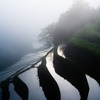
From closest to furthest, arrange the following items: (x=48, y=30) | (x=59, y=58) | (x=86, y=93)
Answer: (x=86, y=93) < (x=59, y=58) < (x=48, y=30)

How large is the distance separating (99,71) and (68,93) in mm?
4848

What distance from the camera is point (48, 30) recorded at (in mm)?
80500

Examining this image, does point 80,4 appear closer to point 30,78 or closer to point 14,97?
point 30,78

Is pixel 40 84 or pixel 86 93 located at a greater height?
pixel 40 84

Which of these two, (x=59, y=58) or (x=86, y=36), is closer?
(x=59, y=58)

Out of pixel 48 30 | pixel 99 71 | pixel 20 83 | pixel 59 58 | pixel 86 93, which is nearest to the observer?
pixel 86 93

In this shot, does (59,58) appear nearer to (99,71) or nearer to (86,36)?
(86,36)

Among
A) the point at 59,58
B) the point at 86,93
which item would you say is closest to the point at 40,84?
the point at 86,93

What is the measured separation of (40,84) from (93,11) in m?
51.2

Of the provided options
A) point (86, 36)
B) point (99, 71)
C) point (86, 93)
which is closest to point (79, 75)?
point (99, 71)

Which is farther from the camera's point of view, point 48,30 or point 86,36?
point 48,30

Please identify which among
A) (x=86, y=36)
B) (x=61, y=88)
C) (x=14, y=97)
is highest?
(x=86, y=36)

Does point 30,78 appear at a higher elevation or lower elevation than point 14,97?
higher

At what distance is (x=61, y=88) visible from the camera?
17828mm
